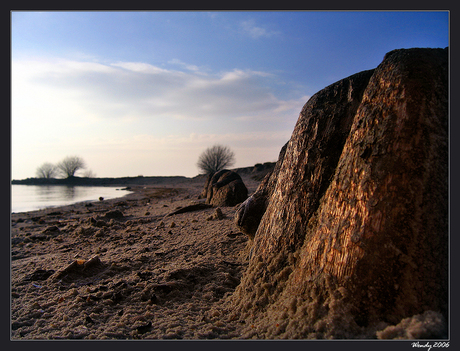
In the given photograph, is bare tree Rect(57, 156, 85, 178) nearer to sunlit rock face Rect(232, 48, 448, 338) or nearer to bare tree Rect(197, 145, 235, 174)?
bare tree Rect(197, 145, 235, 174)

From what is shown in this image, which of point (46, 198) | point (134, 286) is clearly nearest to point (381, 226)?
point (134, 286)

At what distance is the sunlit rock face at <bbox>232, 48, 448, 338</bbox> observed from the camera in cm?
199

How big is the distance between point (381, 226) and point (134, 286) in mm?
2560

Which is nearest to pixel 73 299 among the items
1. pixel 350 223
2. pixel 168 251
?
pixel 168 251

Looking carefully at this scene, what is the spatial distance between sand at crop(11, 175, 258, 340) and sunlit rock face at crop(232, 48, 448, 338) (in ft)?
1.97

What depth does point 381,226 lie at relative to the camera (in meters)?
2.04

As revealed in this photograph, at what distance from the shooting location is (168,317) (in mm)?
2693

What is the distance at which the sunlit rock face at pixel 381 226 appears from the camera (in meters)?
1.99

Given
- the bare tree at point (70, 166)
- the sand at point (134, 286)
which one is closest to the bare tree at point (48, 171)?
the bare tree at point (70, 166)

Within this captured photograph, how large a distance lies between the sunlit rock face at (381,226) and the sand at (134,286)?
1.97 ft

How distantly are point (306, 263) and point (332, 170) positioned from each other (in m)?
0.84

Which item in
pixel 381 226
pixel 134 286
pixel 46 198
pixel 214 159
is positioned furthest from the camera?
pixel 214 159

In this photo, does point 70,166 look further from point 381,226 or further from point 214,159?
point 381,226

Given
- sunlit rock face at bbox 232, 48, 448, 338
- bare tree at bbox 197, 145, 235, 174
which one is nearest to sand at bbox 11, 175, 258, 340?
sunlit rock face at bbox 232, 48, 448, 338
